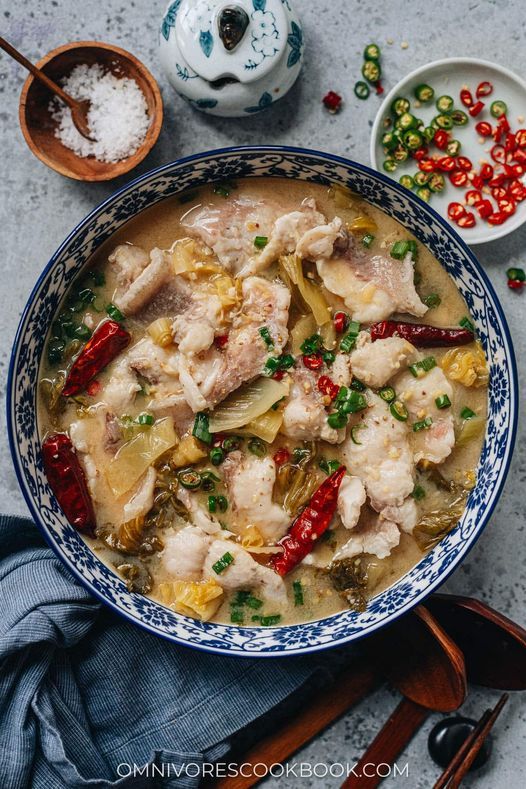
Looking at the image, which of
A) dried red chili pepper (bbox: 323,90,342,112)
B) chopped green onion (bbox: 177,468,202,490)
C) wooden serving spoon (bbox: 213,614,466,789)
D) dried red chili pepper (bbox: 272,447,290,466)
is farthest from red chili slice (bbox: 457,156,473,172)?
wooden serving spoon (bbox: 213,614,466,789)

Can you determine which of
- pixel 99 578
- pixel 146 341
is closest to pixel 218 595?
pixel 99 578

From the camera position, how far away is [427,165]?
392cm

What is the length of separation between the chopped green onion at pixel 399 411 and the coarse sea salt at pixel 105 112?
1878 mm

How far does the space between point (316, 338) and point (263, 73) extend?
4.29 feet

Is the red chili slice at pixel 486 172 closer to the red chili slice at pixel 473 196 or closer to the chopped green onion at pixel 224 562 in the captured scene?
the red chili slice at pixel 473 196

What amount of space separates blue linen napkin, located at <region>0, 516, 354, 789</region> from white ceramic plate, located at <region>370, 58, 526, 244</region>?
102 inches

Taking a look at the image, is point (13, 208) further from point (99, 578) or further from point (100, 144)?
point (99, 578)

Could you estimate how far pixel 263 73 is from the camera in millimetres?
3523

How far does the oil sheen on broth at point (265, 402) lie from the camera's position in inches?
141

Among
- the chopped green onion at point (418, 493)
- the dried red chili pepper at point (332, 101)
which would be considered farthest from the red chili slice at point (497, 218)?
the chopped green onion at point (418, 493)

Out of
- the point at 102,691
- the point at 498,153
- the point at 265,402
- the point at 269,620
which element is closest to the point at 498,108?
the point at 498,153

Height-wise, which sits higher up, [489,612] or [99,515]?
[489,612]

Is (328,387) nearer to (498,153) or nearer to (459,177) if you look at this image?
(459,177)

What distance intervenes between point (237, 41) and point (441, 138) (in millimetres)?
1218
